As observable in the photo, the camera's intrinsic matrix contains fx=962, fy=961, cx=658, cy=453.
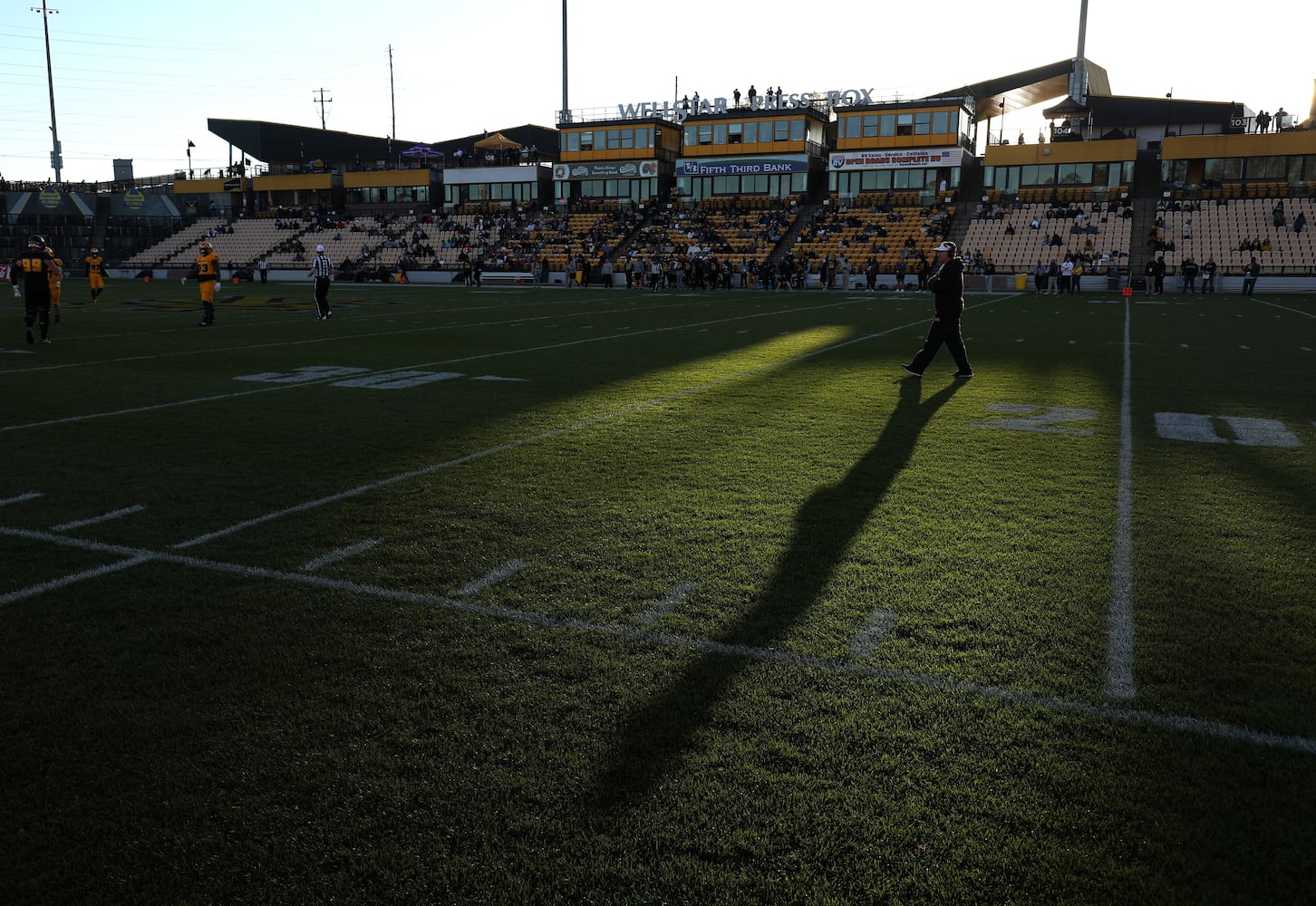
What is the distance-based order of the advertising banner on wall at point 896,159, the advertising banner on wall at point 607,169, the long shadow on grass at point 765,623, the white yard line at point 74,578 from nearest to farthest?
1. the long shadow on grass at point 765,623
2. the white yard line at point 74,578
3. the advertising banner on wall at point 896,159
4. the advertising banner on wall at point 607,169

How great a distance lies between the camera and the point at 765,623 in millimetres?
4297

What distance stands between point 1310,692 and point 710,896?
2.61 metres

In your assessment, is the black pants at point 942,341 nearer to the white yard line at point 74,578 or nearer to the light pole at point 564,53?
the white yard line at point 74,578

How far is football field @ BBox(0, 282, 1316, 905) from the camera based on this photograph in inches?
107

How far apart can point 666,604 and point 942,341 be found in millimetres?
8547

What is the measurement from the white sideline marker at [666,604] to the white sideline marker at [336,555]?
1.79 metres

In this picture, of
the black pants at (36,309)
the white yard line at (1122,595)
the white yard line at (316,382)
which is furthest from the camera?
the black pants at (36,309)

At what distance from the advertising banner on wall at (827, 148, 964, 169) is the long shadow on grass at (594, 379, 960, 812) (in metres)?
54.0

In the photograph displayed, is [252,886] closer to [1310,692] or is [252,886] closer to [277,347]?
[1310,692]

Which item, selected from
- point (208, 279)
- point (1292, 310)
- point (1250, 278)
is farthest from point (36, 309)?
point (1250, 278)

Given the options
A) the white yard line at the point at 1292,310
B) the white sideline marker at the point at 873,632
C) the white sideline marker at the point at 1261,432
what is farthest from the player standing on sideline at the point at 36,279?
the white yard line at the point at 1292,310

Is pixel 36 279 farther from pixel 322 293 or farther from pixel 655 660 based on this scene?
pixel 655 660

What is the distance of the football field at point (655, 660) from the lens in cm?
271

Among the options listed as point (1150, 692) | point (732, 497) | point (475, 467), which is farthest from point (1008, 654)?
point (475, 467)
